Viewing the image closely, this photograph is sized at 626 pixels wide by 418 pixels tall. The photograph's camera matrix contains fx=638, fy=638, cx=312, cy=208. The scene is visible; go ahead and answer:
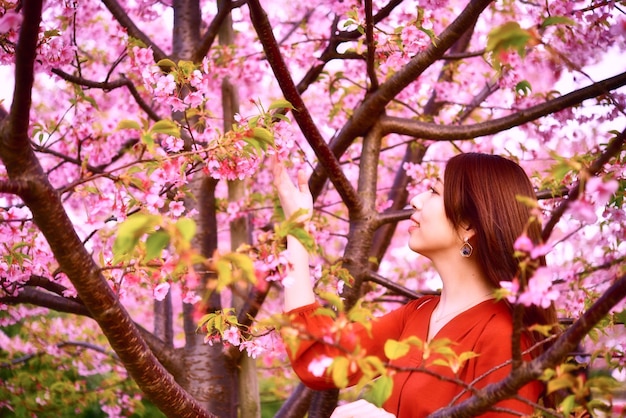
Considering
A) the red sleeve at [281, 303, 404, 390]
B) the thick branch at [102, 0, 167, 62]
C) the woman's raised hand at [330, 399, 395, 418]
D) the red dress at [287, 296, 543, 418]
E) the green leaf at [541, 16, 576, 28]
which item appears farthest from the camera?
the thick branch at [102, 0, 167, 62]

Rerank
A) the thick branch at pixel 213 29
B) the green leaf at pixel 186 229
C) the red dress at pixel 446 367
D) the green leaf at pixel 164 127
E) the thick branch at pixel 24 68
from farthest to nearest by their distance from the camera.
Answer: the thick branch at pixel 213 29 < the red dress at pixel 446 367 < the green leaf at pixel 164 127 < the thick branch at pixel 24 68 < the green leaf at pixel 186 229

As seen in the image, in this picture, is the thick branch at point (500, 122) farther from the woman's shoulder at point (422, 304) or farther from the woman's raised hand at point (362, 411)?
the woman's raised hand at point (362, 411)

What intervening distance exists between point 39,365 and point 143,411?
916 millimetres

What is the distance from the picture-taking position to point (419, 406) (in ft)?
6.86

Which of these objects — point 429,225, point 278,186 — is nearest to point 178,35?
point 278,186

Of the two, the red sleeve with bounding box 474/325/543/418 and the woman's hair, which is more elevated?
the woman's hair


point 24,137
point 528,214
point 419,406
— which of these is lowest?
point 419,406

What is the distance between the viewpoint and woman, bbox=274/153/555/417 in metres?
2.10

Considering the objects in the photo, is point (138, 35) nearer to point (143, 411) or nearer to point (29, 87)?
point (29, 87)

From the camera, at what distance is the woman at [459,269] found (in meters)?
2.10

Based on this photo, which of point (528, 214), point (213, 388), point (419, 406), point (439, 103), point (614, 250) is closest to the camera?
point (419, 406)

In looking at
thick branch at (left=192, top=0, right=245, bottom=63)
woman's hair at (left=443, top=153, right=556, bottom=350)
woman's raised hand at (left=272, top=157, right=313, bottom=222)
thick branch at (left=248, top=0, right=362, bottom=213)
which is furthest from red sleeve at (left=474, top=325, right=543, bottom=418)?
thick branch at (left=192, top=0, right=245, bottom=63)

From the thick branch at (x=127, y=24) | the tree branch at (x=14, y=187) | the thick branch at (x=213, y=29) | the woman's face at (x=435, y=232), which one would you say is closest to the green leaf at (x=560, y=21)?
the woman's face at (x=435, y=232)

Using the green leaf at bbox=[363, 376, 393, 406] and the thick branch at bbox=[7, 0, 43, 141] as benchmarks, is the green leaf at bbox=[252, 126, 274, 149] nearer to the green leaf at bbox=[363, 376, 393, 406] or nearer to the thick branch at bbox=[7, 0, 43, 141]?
the thick branch at bbox=[7, 0, 43, 141]
